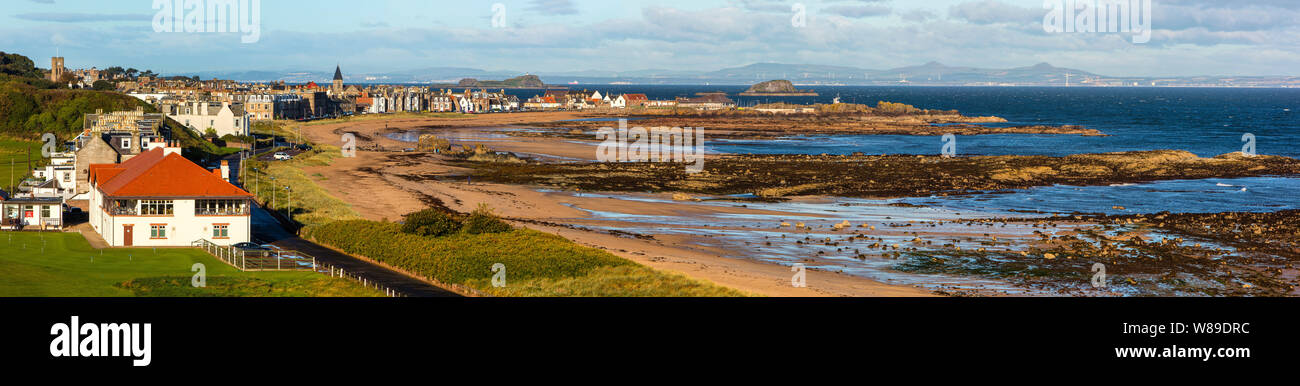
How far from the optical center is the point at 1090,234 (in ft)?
174

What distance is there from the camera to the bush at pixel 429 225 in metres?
45.2

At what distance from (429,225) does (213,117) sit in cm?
7568

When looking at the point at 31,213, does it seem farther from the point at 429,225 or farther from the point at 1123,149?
the point at 1123,149

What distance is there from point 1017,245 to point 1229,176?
1846 inches

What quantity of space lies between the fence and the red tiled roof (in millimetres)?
3126

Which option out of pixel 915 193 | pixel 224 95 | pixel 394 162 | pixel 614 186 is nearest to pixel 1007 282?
pixel 915 193

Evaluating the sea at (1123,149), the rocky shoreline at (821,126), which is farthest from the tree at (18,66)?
the sea at (1123,149)

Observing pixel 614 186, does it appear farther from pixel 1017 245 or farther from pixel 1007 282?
pixel 1007 282

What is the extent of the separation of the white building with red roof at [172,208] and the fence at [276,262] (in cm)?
183

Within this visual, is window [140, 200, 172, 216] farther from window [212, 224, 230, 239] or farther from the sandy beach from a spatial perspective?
the sandy beach

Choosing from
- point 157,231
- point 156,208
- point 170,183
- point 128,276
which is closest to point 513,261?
point 128,276

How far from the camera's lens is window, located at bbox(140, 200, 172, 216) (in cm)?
4547

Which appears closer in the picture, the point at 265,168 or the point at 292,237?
the point at 292,237

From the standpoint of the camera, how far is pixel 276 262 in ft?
136
